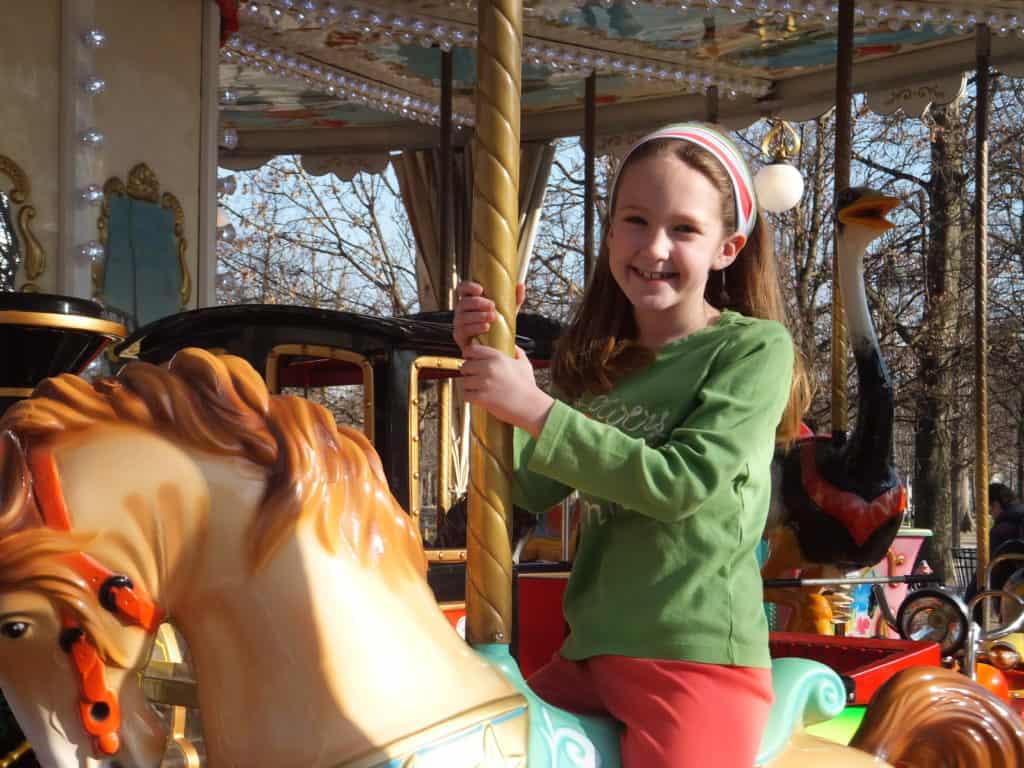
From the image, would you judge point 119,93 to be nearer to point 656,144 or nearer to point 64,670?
point 656,144

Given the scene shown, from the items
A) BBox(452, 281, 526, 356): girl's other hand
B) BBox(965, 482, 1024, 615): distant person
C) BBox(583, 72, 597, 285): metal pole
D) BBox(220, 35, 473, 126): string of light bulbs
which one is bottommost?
BBox(965, 482, 1024, 615): distant person

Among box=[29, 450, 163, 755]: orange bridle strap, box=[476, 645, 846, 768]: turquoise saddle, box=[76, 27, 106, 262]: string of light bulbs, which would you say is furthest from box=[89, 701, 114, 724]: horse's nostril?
box=[76, 27, 106, 262]: string of light bulbs

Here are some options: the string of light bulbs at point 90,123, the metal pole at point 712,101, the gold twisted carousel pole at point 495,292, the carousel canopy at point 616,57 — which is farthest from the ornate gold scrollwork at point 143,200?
the metal pole at point 712,101

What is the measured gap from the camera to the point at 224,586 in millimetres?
1282

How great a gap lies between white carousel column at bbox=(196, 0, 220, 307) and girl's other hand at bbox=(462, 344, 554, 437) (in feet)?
15.8

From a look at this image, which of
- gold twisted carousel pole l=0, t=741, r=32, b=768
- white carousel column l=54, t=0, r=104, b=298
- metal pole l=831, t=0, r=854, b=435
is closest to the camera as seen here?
gold twisted carousel pole l=0, t=741, r=32, b=768

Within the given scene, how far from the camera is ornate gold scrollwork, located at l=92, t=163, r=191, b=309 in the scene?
5.39m

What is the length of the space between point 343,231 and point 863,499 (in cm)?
1597

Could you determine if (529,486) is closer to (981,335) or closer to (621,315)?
(621,315)

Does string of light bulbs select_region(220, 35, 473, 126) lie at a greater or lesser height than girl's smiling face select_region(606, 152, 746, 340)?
greater

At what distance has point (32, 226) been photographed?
5051 millimetres

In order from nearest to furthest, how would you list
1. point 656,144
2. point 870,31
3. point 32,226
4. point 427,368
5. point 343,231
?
point 656,144, point 427,368, point 32,226, point 870,31, point 343,231

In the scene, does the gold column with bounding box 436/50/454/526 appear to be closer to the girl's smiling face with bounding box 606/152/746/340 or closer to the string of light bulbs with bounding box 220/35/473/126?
the string of light bulbs with bounding box 220/35/473/126

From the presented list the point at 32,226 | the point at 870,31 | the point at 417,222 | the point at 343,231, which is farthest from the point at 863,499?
the point at 343,231
